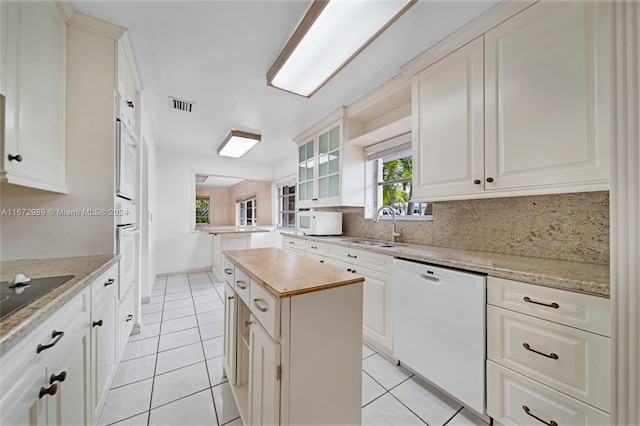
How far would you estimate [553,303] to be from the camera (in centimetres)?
108

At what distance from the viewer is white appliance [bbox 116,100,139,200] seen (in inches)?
65.1

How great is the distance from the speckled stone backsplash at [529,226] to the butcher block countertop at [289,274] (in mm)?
1334

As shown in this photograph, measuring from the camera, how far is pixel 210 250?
4797mm

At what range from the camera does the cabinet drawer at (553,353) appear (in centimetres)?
98

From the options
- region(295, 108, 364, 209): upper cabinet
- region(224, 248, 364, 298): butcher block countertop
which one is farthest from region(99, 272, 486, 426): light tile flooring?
region(295, 108, 364, 209): upper cabinet

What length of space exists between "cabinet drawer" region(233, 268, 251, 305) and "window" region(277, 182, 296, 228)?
366 centimetres

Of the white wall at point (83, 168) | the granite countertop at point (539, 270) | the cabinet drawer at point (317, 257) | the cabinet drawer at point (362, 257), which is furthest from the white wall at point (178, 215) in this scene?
the granite countertop at point (539, 270)

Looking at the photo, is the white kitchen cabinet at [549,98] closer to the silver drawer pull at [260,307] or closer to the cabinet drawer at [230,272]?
the silver drawer pull at [260,307]

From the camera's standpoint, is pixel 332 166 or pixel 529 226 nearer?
pixel 529 226

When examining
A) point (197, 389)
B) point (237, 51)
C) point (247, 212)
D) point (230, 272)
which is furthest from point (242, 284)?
point (247, 212)

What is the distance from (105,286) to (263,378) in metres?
1.07

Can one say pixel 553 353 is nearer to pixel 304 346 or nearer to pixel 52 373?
pixel 304 346

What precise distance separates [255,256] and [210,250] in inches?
146

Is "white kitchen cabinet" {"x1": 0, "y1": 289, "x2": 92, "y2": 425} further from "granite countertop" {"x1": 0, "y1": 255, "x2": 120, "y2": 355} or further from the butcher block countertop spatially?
the butcher block countertop
